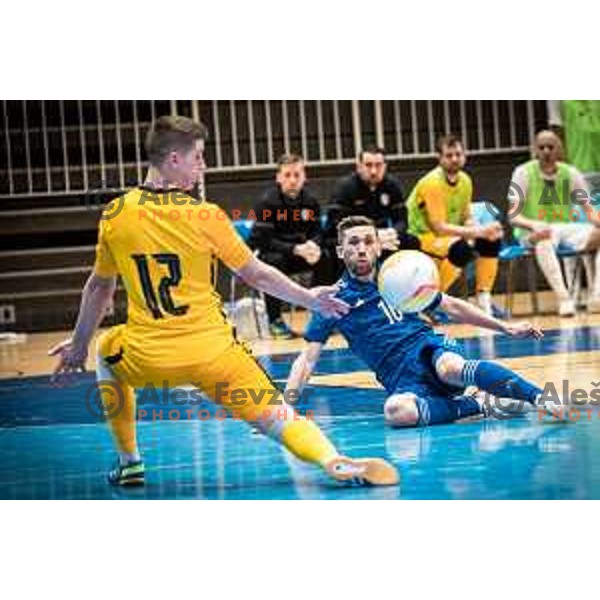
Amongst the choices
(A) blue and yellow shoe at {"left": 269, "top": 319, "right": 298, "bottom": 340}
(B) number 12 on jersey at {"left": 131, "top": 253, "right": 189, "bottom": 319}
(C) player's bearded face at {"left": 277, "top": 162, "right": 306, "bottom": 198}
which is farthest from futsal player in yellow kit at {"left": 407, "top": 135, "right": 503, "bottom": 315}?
(B) number 12 on jersey at {"left": 131, "top": 253, "right": 189, "bottom": 319}

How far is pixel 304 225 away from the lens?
9.30 m

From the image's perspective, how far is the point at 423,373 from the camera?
523 cm

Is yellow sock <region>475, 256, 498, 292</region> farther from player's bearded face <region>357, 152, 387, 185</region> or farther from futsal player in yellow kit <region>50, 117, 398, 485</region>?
futsal player in yellow kit <region>50, 117, 398, 485</region>

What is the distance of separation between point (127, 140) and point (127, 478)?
18.3ft

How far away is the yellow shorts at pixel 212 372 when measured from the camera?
414 cm

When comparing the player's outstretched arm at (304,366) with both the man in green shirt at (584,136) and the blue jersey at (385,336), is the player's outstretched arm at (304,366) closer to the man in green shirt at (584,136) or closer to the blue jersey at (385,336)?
the blue jersey at (385,336)

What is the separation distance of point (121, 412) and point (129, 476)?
0.19 meters

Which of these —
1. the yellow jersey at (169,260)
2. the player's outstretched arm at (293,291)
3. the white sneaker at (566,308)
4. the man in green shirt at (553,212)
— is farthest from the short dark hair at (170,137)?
the white sneaker at (566,308)

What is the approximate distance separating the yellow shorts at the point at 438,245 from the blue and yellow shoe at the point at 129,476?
522cm

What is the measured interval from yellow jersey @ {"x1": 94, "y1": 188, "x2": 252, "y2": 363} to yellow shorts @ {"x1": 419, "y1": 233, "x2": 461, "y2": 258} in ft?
17.4

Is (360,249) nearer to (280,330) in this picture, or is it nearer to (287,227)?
(287,227)
